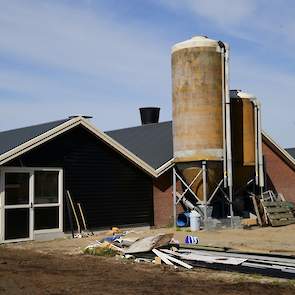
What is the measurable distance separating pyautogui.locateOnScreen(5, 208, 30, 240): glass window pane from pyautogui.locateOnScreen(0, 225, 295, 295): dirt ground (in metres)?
1.81

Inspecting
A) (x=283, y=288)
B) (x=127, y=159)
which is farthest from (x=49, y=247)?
(x=283, y=288)

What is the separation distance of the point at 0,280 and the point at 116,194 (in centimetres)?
1015

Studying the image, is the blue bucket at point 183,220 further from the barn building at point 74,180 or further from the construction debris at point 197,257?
the construction debris at point 197,257

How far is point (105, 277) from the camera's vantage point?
10508 mm

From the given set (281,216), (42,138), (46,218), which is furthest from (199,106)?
(46,218)

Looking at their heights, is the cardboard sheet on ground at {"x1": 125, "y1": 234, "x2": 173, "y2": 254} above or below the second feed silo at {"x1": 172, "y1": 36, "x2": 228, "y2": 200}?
below

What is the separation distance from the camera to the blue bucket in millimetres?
21688

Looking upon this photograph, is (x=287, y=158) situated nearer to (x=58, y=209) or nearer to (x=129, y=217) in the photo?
(x=129, y=217)

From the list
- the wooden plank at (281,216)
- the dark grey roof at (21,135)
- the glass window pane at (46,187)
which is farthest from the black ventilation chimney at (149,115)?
the glass window pane at (46,187)

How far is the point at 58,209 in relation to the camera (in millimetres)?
18406

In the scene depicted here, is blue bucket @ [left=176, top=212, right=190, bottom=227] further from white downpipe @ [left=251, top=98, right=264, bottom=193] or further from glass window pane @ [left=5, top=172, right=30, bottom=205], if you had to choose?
glass window pane @ [left=5, top=172, right=30, bottom=205]

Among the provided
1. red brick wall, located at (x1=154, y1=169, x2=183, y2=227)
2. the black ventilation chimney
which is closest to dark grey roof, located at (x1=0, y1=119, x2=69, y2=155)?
red brick wall, located at (x1=154, y1=169, x2=183, y2=227)

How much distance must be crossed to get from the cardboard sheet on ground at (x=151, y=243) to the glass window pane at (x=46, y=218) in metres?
5.43

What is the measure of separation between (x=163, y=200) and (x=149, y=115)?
9.64 m
